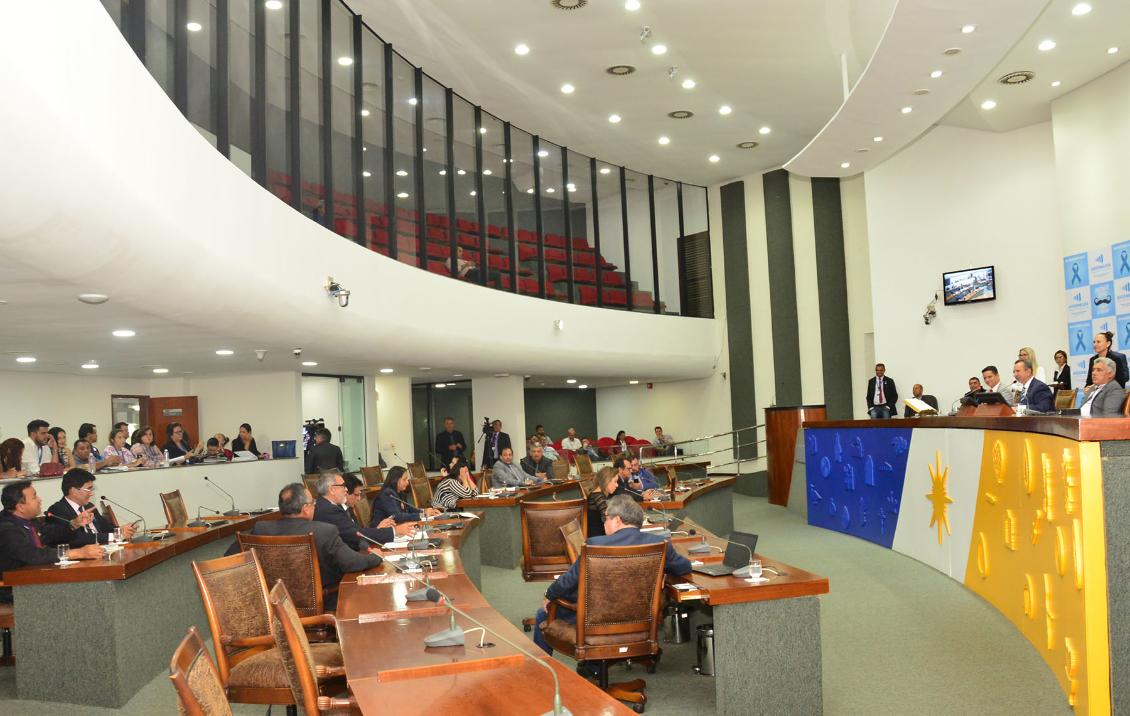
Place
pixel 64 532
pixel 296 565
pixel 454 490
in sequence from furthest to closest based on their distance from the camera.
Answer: pixel 454 490 → pixel 64 532 → pixel 296 565

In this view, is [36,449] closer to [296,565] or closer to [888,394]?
[296,565]

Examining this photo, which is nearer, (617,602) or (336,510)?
(617,602)

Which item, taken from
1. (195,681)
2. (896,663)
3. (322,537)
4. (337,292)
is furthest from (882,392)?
(195,681)

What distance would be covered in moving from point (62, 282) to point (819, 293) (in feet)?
47.1

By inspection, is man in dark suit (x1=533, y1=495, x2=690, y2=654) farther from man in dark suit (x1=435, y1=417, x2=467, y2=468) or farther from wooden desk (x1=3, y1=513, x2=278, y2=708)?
man in dark suit (x1=435, y1=417, x2=467, y2=468)

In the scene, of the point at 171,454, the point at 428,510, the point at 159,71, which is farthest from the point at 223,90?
the point at 171,454

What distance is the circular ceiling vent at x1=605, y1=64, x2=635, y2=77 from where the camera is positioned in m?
12.3

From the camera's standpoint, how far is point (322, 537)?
17.5 feet

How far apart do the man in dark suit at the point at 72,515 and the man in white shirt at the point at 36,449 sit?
263 centimetres

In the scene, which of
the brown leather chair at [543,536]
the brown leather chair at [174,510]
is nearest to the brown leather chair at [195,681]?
the brown leather chair at [543,536]

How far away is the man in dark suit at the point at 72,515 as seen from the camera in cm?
647

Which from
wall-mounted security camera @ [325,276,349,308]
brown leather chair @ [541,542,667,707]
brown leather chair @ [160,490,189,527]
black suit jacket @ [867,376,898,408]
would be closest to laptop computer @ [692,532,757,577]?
brown leather chair @ [541,542,667,707]

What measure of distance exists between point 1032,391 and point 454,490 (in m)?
5.72

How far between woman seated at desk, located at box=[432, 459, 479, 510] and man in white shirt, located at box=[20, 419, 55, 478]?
153 inches
